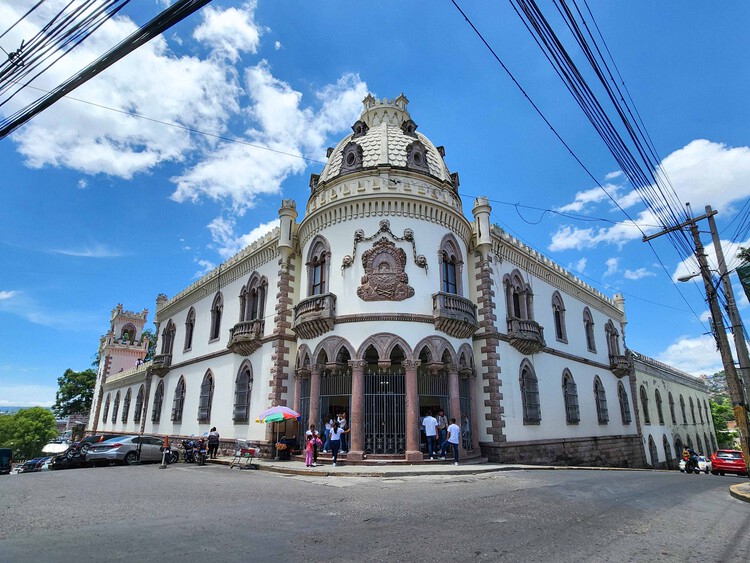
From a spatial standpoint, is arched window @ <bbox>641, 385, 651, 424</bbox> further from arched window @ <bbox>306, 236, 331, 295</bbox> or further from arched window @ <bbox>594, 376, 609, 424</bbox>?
arched window @ <bbox>306, 236, 331, 295</bbox>

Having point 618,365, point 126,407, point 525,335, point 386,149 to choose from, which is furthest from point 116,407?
point 618,365

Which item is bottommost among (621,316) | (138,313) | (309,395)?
(309,395)

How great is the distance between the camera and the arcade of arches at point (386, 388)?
1656 cm

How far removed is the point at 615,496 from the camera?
34.2 feet

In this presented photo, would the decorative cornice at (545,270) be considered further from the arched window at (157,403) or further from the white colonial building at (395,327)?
the arched window at (157,403)

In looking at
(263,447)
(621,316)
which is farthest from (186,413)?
(621,316)

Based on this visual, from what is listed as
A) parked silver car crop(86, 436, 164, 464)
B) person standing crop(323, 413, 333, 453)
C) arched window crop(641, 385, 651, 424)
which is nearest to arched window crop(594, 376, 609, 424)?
arched window crop(641, 385, 651, 424)

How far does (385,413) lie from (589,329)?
1946 centimetres

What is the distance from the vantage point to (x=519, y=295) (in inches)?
938

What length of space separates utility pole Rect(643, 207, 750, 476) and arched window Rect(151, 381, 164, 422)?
3088 centimetres

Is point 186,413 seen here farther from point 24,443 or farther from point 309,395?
point 24,443

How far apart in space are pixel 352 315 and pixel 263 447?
7368mm

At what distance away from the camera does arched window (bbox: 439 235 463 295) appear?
19.3 meters

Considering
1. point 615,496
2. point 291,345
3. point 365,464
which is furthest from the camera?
point 291,345
